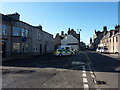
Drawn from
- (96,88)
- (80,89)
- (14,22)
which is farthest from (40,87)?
(14,22)

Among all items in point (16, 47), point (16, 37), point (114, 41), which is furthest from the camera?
point (114, 41)

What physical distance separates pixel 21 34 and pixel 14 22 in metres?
2.70

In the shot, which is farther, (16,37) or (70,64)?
(16,37)

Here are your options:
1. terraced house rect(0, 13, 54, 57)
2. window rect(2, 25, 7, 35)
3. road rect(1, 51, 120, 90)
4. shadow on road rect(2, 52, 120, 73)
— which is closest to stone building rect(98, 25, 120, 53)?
shadow on road rect(2, 52, 120, 73)

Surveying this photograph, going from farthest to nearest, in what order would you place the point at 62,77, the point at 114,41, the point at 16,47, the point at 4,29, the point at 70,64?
the point at 114,41 → the point at 16,47 → the point at 4,29 → the point at 70,64 → the point at 62,77

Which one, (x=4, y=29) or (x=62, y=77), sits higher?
(x=4, y=29)

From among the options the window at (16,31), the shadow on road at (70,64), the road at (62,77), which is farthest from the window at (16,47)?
the road at (62,77)

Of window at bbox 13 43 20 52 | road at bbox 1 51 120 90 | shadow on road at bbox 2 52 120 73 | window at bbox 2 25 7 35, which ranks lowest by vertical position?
shadow on road at bbox 2 52 120 73

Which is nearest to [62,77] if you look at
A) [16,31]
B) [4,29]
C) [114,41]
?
[4,29]

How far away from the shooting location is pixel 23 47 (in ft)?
79.5

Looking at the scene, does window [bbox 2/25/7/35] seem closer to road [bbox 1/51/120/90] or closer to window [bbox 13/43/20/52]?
window [bbox 13/43/20/52]

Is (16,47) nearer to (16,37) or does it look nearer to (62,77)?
(16,37)

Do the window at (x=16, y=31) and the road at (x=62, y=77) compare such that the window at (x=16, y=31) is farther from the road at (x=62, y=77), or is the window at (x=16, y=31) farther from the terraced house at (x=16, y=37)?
the road at (x=62, y=77)

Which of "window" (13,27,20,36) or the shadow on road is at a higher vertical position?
"window" (13,27,20,36)
